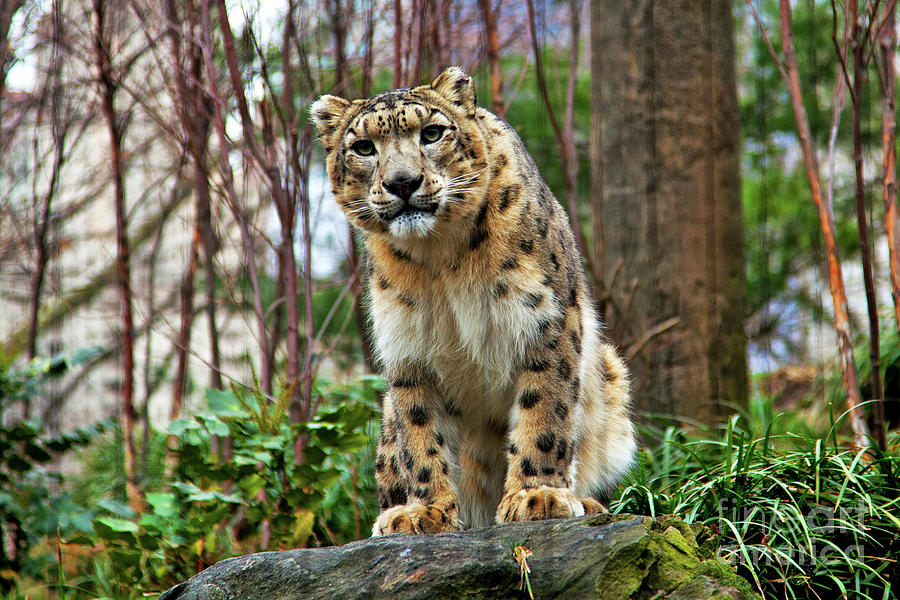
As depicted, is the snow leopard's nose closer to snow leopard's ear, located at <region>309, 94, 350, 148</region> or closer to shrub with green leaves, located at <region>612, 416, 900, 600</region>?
snow leopard's ear, located at <region>309, 94, 350, 148</region>

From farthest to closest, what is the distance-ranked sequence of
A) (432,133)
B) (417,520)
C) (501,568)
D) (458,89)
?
(458,89) < (432,133) < (417,520) < (501,568)

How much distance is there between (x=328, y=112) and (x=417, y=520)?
6.48ft

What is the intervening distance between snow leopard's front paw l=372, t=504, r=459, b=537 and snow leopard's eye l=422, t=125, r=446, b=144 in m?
1.60

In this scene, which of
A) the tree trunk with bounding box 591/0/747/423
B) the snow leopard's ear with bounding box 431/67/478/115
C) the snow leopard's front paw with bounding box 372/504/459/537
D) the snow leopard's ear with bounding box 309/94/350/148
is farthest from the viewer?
the tree trunk with bounding box 591/0/747/423

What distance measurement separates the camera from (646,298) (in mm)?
6148

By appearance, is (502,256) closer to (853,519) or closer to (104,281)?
(853,519)

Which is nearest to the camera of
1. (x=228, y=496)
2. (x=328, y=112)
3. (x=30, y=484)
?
(x=328, y=112)

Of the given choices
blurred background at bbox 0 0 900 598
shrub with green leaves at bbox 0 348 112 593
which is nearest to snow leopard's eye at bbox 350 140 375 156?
blurred background at bbox 0 0 900 598

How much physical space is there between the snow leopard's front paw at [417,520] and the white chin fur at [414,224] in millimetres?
1189

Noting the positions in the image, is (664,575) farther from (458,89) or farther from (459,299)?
(458,89)

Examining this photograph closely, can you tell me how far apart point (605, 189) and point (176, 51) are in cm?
311

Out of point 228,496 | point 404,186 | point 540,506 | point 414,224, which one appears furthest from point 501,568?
point 228,496

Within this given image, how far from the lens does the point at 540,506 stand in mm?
3543

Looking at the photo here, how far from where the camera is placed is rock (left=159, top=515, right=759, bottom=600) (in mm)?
3008
